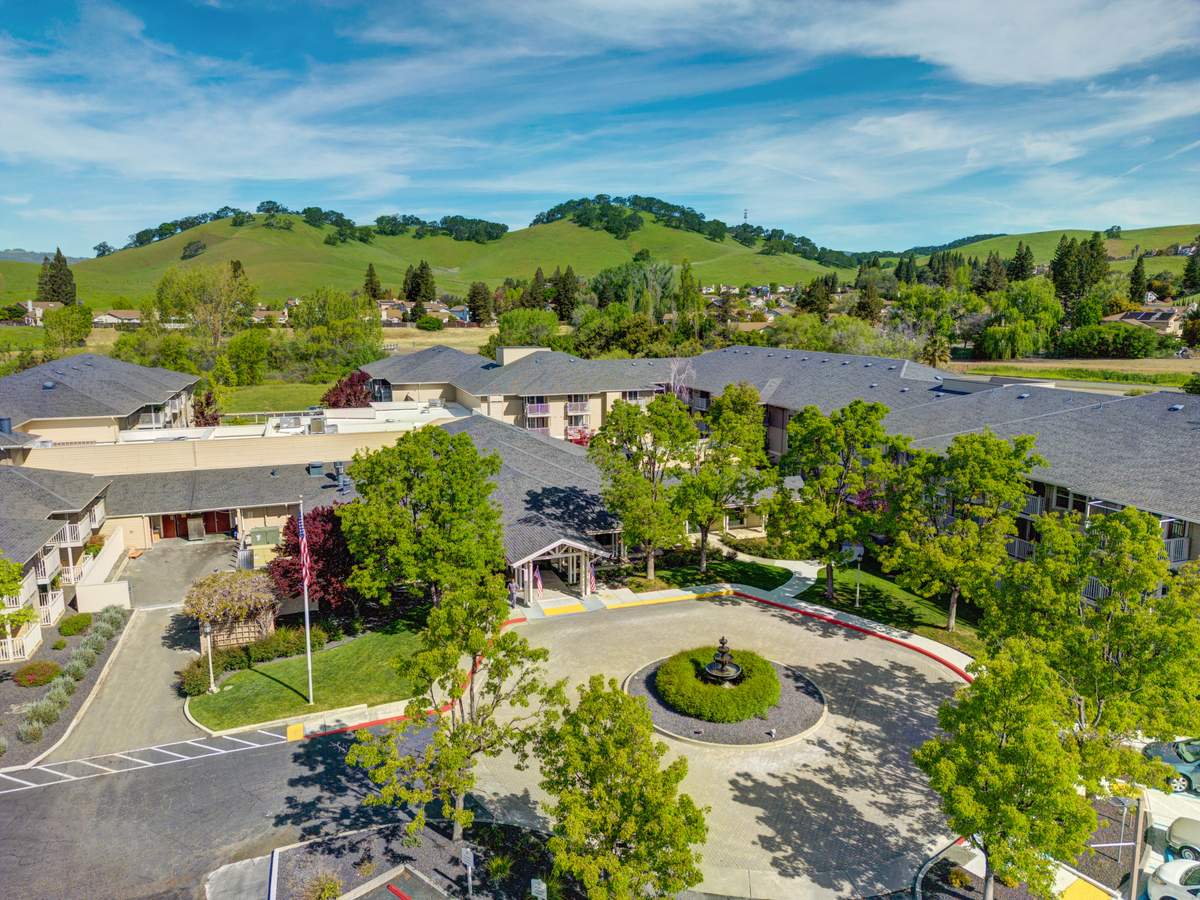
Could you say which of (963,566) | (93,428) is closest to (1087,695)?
(963,566)

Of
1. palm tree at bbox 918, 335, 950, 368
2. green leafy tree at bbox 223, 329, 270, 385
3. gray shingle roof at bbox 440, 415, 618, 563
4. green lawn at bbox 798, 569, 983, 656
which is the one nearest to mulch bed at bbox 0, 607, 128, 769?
gray shingle roof at bbox 440, 415, 618, 563

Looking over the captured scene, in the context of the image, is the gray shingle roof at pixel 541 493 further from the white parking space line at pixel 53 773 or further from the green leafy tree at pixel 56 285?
the green leafy tree at pixel 56 285

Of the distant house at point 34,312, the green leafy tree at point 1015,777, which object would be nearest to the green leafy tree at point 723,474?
the green leafy tree at point 1015,777

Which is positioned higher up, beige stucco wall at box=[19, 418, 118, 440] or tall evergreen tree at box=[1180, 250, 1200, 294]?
tall evergreen tree at box=[1180, 250, 1200, 294]

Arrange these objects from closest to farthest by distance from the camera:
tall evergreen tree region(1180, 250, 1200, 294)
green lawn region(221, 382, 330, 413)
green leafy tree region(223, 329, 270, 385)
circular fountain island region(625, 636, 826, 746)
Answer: circular fountain island region(625, 636, 826, 746), green lawn region(221, 382, 330, 413), green leafy tree region(223, 329, 270, 385), tall evergreen tree region(1180, 250, 1200, 294)

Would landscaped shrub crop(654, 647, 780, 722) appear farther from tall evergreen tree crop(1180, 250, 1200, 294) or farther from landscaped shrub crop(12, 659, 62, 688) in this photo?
tall evergreen tree crop(1180, 250, 1200, 294)

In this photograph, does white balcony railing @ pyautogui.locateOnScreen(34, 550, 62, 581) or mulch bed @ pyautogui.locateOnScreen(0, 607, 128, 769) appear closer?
mulch bed @ pyautogui.locateOnScreen(0, 607, 128, 769)

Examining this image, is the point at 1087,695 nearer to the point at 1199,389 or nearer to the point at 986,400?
the point at 986,400
